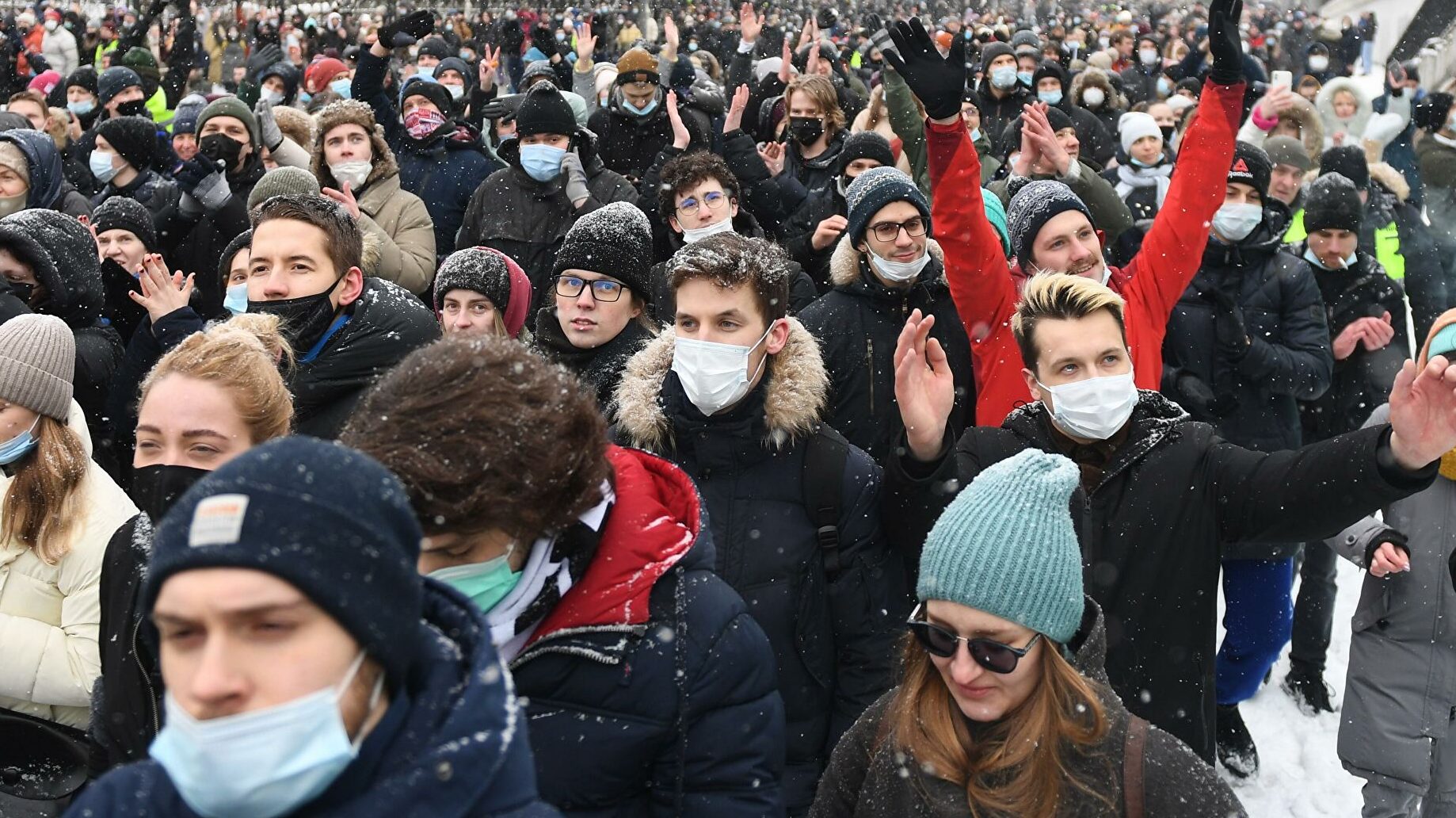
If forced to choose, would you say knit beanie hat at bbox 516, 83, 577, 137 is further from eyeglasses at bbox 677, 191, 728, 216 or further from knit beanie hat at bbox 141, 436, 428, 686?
knit beanie hat at bbox 141, 436, 428, 686

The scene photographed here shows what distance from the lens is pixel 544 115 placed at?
23.3 ft

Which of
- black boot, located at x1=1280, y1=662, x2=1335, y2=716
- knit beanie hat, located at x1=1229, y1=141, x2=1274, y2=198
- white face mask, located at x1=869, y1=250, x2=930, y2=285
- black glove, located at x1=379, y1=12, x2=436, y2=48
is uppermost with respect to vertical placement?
black glove, located at x1=379, y1=12, x2=436, y2=48

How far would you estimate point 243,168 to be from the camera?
Answer: 7309 mm

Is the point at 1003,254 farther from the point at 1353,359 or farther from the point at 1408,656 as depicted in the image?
the point at 1353,359

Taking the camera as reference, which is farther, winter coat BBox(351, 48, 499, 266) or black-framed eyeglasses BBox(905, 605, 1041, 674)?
winter coat BBox(351, 48, 499, 266)

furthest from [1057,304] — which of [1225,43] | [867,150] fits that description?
[867,150]

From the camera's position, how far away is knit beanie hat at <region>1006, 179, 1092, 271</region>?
4621 mm

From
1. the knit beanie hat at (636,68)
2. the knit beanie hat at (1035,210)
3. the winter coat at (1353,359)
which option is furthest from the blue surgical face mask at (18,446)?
the knit beanie hat at (636,68)

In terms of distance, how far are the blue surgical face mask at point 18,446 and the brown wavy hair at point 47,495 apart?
1 cm

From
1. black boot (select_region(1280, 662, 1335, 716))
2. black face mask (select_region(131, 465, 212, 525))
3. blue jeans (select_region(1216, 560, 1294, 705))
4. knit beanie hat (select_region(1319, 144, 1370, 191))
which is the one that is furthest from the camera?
knit beanie hat (select_region(1319, 144, 1370, 191))

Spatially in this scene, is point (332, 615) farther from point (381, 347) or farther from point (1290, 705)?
point (1290, 705)

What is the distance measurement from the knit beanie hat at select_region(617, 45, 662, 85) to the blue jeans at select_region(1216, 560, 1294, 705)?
5.18 meters

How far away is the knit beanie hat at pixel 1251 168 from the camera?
5758 millimetres

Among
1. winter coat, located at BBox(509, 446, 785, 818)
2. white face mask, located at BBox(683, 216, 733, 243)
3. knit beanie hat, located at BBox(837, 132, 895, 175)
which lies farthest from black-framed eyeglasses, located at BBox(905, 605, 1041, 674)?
knit beanie hat, located at BBox(837, 132, 895, 175)
